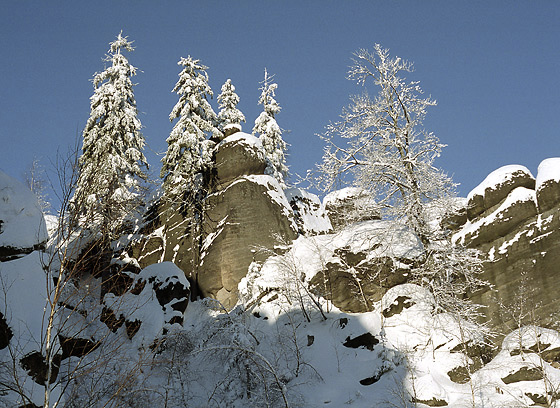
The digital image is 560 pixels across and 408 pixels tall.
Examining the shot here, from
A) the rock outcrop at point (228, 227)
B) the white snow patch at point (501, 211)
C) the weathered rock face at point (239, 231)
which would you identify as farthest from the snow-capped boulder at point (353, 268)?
the white snow patch at point (501, 211)

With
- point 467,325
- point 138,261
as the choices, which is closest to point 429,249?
point 467,325

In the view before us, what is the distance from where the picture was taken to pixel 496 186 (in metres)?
22.8

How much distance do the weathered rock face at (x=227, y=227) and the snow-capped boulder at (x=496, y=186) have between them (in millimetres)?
10585

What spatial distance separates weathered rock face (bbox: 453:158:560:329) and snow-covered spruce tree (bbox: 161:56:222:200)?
55.1 ft

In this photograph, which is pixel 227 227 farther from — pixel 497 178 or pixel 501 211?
pixel 497 178

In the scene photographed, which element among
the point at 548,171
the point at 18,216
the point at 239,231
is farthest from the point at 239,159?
the point at 18,216

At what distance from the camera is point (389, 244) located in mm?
21766

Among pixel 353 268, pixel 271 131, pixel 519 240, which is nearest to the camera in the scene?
pixel 519 240

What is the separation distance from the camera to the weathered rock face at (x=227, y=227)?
85.5ft

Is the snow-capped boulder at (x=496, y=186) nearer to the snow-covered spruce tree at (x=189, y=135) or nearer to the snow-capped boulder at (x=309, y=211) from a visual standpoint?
the snow-capped boulder at (x=309, y=211)

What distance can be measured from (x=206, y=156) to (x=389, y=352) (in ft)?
56.5

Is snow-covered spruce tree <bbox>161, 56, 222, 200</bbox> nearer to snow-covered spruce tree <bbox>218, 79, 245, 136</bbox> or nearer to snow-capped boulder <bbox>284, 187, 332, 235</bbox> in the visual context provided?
snow-capped boulder <bbox>284, 187, 332, 235</bbox>

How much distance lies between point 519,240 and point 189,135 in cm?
2013

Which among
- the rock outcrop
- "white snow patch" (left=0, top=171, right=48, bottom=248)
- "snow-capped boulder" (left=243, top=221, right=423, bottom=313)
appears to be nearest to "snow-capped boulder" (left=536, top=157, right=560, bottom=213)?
"snow-capped boulder" (left=243, top=221, right=423, bottom=313)
